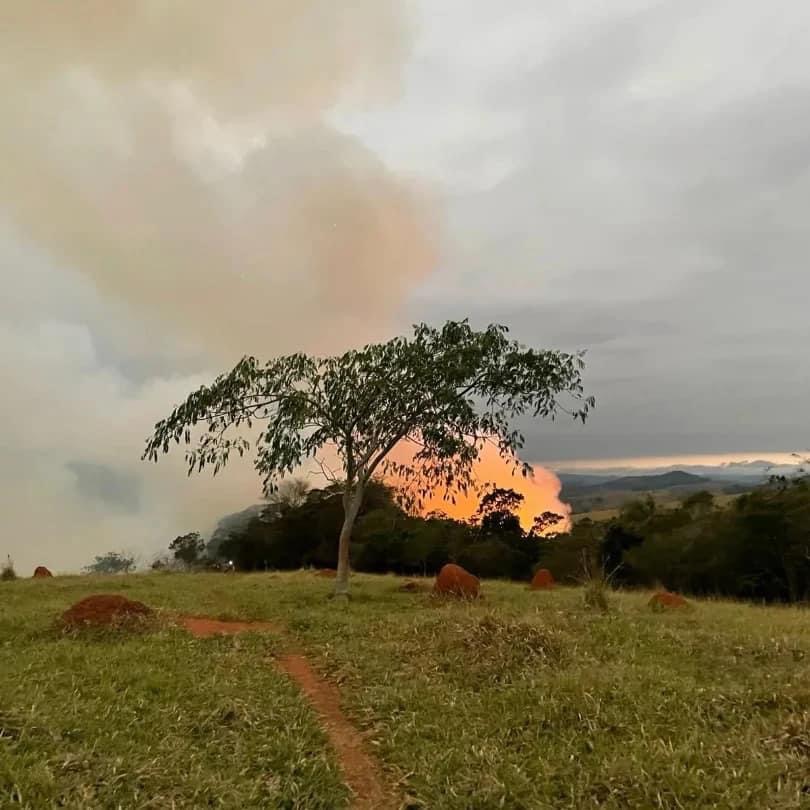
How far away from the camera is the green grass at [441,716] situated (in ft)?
19.2

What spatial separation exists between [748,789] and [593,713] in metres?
1.94

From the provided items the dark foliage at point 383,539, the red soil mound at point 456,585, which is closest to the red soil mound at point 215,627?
the red soil mound at point 456,585

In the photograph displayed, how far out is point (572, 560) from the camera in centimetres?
3616

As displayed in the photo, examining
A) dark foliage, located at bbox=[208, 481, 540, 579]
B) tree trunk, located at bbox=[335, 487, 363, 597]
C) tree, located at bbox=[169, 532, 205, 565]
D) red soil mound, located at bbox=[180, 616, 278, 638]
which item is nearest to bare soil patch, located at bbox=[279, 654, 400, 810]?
red soil mound, located at bbox=[180, 616, 278, 638]

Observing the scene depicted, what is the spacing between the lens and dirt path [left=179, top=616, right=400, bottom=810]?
6.16m

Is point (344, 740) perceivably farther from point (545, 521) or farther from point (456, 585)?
point (545, 521)

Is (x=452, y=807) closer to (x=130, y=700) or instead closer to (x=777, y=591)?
(x=130, y=700)

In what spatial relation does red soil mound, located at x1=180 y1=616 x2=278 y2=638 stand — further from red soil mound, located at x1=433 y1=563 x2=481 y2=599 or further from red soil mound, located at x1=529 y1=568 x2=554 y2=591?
red soil mound, located at x1=529 y1=568 x2=554 y2=591

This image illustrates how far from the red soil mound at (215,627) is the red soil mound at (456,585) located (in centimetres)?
492

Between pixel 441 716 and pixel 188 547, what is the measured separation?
4769 centimetres

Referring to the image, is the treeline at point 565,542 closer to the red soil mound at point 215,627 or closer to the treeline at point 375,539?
the treeline at point 375,539

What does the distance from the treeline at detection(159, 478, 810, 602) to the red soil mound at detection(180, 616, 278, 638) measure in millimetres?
8137

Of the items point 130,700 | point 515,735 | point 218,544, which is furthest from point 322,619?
point 218,544

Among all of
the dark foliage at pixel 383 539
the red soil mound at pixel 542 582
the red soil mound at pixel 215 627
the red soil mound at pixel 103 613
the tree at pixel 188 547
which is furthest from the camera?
the tree at pixel 188 547
